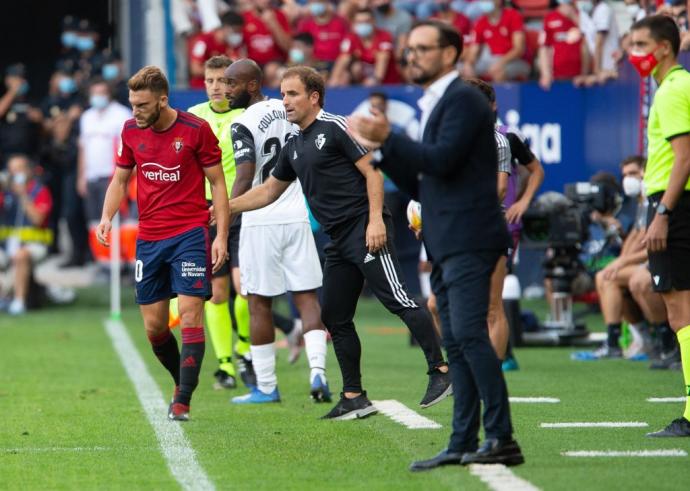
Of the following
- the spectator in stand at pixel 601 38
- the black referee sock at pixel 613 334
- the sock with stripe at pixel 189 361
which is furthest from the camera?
the spectator in stand at pixel 601 38

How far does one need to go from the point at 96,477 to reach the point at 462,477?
1707 millimetres

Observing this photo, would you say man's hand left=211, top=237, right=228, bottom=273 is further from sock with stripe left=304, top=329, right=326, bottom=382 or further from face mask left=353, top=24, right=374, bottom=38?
face mask left=353, top=24, right=374, bottom=38

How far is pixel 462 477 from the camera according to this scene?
6.31 metres

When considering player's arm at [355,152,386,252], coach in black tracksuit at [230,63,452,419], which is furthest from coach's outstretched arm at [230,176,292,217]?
player's arm at [355,152,386,252]

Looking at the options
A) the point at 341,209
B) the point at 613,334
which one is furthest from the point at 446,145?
the point at 613,334

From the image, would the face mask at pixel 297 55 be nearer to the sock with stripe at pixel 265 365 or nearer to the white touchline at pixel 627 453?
the sock with stripe at pixel 265 365

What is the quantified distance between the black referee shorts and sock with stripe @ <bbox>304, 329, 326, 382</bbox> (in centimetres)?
260

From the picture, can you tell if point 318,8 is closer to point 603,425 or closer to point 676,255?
point 603,425

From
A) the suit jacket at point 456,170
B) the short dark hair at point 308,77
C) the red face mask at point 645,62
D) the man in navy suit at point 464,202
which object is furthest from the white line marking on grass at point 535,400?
the suit jacket at point 456,170

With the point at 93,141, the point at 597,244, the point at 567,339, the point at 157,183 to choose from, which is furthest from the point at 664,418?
the point at 93,141

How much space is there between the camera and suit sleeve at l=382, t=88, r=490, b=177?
6168 millimetres

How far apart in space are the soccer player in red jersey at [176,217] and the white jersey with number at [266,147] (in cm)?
68

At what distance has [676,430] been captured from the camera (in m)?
7.50

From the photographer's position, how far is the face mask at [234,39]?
1902 centimetres
